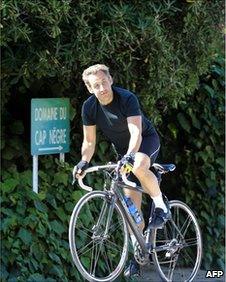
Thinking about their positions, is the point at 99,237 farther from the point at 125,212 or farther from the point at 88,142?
the point at 88,142

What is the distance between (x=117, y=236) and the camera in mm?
5992

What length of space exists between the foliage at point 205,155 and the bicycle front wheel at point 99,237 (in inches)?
63.9

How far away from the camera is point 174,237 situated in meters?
5.58

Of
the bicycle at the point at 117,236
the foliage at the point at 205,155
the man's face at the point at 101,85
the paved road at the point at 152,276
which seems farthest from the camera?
the foliage at the point at 205,155

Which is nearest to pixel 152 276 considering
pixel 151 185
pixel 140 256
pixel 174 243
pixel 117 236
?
pixel 117 236

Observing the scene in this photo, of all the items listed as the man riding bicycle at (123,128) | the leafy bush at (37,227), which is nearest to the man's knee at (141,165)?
the man riding bicycle at (123,128)

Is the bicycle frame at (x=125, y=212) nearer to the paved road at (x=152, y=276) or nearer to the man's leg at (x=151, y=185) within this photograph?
the man's leg at (x=151, y=185)

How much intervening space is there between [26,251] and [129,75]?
1603 millimetres

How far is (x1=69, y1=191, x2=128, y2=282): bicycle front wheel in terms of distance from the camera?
16.0 feet

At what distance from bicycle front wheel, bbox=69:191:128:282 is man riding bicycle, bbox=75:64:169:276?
0.18 metres

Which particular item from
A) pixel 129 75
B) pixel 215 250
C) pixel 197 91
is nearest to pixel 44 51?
pixel 129 75

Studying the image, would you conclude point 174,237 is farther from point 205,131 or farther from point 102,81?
point 205,131

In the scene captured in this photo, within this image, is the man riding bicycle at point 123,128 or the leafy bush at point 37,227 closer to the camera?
the man riding bicycle at point 123,128

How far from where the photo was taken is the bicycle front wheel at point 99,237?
4863 mm
